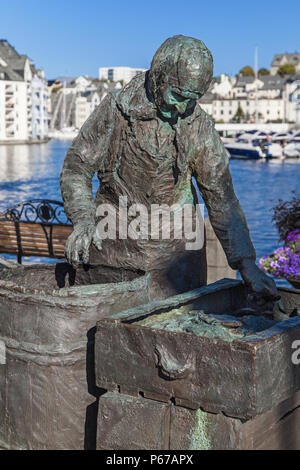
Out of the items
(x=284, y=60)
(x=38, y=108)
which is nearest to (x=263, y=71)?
(x=284, y=60)

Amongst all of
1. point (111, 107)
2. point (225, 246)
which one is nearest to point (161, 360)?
point (225, 246)

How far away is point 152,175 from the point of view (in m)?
3.66

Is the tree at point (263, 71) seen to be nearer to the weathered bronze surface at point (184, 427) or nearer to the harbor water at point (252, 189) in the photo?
the harbor water at point (252, 189)

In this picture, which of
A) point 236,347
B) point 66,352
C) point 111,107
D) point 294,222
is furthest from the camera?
point 294,222

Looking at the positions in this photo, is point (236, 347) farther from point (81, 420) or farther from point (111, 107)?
point (111, 107)

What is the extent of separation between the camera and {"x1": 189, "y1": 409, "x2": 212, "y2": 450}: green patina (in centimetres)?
284

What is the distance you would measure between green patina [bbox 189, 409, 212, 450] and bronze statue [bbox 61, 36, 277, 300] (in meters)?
1.01

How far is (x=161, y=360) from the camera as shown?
2.85 meters

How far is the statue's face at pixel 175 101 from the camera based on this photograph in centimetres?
332

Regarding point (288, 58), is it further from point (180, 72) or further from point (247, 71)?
point (180, 72)

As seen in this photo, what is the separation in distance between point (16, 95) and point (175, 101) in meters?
91.7

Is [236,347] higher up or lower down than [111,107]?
lower down

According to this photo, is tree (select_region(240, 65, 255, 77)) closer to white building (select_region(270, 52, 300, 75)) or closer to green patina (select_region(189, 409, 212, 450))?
white building (select_region(270, 52, 300, 75))
